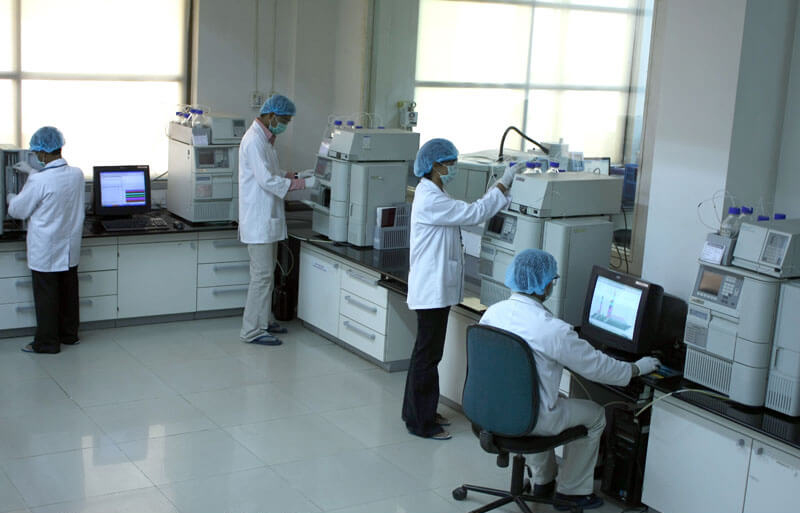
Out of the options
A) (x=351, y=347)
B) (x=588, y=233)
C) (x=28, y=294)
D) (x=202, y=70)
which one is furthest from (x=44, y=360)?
(x=588, y=233)

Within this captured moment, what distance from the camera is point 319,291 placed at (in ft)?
20.2

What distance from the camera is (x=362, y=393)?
17.4 ft

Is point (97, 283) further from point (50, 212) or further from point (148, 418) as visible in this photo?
point (148, 418)

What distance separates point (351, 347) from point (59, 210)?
2016 mm

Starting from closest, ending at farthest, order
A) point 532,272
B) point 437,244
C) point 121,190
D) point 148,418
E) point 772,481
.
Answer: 1. point 772,481
2. point 532,272
3. point 437,244
4. point 148,418
5. point 121,190

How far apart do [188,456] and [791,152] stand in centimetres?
315

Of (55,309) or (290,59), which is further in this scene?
(290,59)

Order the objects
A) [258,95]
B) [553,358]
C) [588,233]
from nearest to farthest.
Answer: [553,358] → [588,233] → [258,95]

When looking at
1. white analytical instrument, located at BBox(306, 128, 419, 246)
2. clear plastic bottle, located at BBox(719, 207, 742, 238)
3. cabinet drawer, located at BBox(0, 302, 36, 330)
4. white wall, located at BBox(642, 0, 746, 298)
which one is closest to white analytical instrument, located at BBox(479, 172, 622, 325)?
white wall, located at BBox(642, 0, 746, 298)

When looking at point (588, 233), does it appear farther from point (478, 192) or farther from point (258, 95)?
point (258, 95)

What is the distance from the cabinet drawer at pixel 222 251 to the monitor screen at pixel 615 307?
3049mm

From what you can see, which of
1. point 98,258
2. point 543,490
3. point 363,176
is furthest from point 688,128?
point 98,258

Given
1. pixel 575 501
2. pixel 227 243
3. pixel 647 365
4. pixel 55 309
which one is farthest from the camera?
pixel 227 243

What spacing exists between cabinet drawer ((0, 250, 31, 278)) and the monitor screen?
3.60 meters
